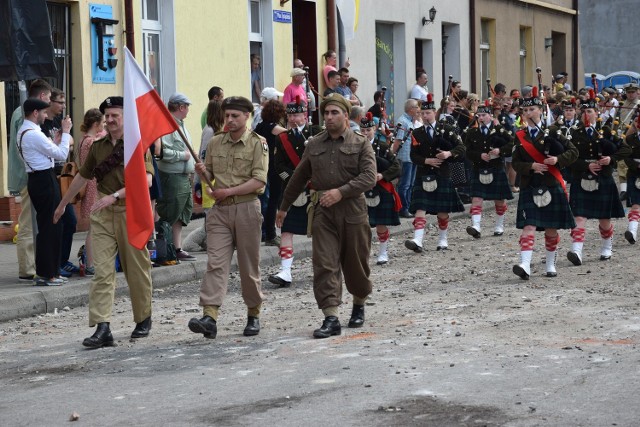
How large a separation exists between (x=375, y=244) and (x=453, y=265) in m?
2.55

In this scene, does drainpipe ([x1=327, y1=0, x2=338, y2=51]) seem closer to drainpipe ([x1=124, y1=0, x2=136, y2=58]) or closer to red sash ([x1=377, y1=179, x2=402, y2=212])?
drainpipe ([x1=124, y1=0, x2=136, y2=58])

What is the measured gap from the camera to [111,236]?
985cm

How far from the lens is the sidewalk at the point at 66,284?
11491 mm

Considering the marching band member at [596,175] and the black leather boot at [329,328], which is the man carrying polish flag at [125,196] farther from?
the marching band member at [596,175]

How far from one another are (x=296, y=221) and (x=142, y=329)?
3.54 meters

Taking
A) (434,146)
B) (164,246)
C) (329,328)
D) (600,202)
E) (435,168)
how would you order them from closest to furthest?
1. (329,328)
2. (164,246)
3. (600,202)
4. (434,146)
5. (435,168)

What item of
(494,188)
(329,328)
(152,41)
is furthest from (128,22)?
(329,328)

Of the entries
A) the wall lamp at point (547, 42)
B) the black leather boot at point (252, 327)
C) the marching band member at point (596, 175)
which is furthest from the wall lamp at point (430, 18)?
the black leather boot at point (252, 327)

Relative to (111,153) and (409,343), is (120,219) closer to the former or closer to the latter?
(111,153)

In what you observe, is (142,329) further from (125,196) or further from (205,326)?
(125,196)

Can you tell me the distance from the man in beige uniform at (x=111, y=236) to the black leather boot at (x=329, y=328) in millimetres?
1253

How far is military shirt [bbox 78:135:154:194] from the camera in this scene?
388 inches

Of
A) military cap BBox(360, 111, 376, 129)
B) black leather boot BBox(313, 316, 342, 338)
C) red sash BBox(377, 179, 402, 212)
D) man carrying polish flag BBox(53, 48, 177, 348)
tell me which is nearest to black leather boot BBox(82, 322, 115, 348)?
man carrying polish flag BBox(53, 48, 177, 348)

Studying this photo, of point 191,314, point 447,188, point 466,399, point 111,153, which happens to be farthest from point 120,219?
point 447,188
